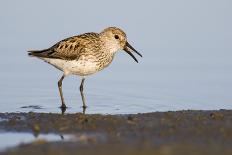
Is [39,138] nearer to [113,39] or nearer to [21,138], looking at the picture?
[21,138]

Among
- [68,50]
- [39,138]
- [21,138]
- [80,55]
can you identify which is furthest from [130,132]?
[68,50]

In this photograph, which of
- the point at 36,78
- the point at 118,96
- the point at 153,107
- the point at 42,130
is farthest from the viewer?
the point at 36,78

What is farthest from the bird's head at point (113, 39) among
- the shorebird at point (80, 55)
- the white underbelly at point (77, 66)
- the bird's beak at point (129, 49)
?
the white underbelly at point (77, 66)

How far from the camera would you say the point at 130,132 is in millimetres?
10414

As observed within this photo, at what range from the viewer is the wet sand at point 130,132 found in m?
9.02

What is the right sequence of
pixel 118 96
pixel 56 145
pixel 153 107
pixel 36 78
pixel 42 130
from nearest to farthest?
pixel 56 145 → pixel 42 130 → pixel 153 107 → pixel 118 96 → pixel 36 78

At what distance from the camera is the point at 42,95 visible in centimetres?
1495

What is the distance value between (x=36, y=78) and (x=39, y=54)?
79.9 inches

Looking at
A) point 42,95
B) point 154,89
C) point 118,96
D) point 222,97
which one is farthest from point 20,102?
point 222,97

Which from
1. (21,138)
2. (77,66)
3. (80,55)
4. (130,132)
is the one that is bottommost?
(21,138)

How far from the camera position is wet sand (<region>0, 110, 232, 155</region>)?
9.02 m

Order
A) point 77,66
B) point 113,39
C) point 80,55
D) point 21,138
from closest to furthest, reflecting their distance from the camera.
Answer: point 21,138 < point 77,66 < point 80,55 < point 113,39

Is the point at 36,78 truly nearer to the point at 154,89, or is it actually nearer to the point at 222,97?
the point at 154,89

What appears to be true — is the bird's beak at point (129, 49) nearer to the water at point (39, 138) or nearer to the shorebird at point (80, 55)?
the shorebird at point (80, 55)
